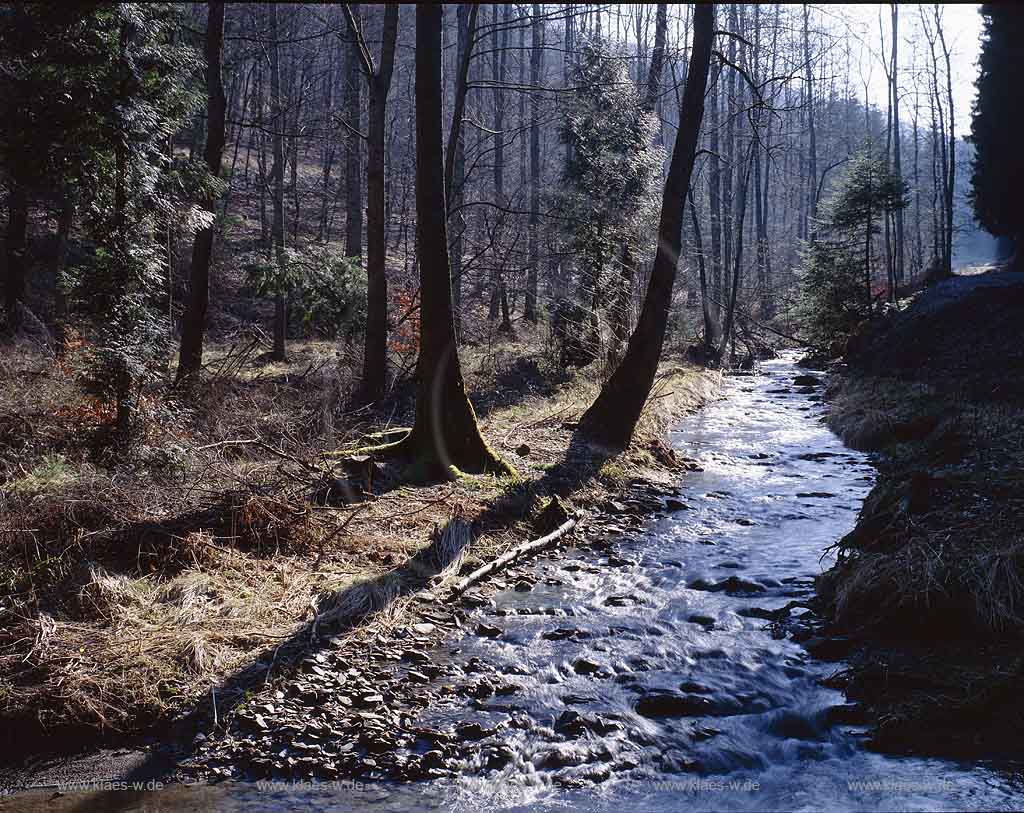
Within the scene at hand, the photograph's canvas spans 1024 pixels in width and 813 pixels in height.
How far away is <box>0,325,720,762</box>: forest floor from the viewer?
15.1 ft

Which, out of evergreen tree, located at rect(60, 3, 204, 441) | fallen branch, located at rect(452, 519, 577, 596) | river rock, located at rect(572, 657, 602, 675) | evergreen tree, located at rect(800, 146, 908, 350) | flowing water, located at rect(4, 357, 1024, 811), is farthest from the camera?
evergreen tree, located at rect(800, 146, 908, 350)

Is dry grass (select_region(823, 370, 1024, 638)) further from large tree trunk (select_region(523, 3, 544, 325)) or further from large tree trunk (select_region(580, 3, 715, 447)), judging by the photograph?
large tree trunk (select_region(523, 3, 544, 325))


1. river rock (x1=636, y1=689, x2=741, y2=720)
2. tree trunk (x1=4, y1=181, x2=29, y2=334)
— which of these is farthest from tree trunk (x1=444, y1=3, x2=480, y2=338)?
tree trunk (x1=4, y1=181, x2=29, y2=334)

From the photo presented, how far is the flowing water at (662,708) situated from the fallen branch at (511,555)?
0.73ft

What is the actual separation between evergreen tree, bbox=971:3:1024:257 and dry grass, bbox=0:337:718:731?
2004 centimetres

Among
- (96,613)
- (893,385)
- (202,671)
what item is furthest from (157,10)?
(893,385)

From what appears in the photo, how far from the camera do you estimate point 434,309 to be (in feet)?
29.0

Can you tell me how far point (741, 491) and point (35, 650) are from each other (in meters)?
8.30

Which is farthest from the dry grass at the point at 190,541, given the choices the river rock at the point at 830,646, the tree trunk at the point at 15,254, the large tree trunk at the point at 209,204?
the tree trunk at the point at 15,254

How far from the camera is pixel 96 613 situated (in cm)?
515

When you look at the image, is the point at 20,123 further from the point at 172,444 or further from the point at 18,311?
the point at 18,311

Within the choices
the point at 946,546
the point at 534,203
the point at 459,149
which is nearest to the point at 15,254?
the point at 459,149

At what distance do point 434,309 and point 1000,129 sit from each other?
946 inches

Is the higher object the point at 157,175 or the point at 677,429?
the point at 157,175
